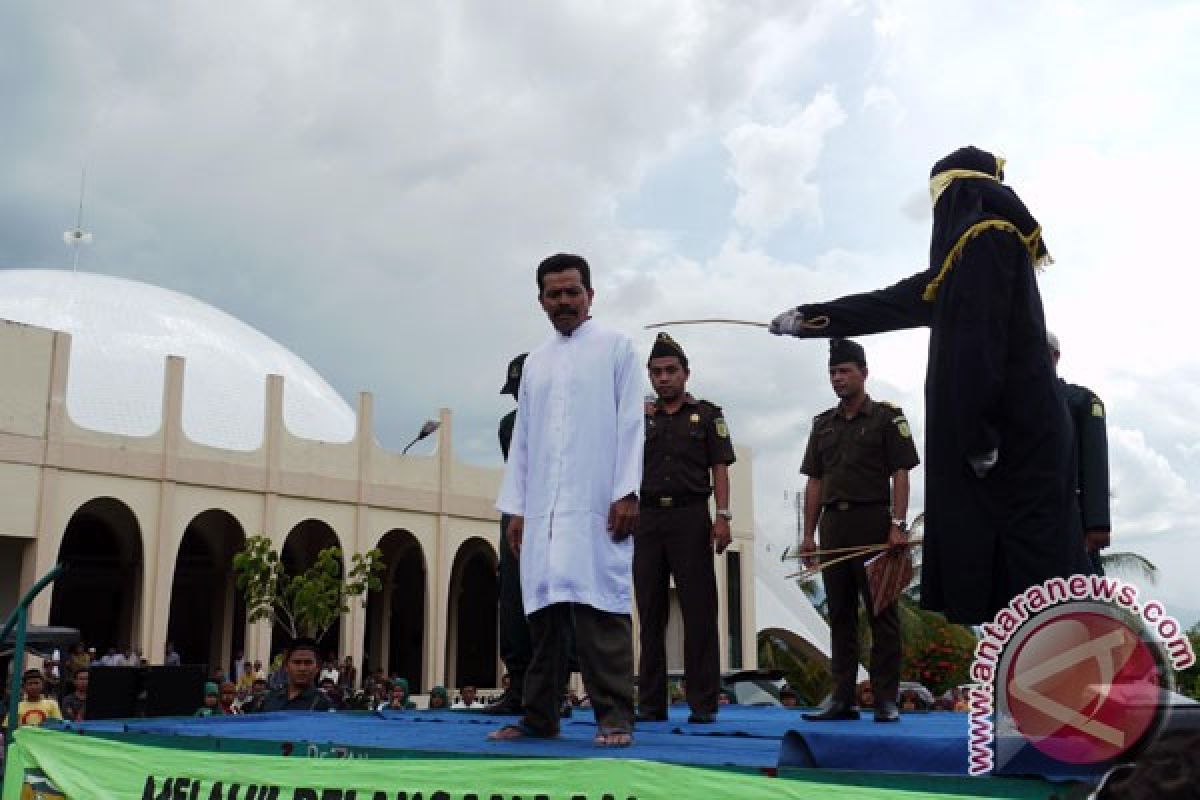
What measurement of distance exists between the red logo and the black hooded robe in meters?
0.32

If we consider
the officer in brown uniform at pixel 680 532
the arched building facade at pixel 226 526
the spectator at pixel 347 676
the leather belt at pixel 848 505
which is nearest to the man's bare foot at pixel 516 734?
the officer in brown uniform at pixel 680 532

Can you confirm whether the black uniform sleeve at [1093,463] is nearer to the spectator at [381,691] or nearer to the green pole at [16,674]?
the green pole at [16,674]

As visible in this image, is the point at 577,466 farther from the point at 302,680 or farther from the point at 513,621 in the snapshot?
the point at 302,680

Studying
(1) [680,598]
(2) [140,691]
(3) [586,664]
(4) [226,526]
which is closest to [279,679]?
(2) [140,691]

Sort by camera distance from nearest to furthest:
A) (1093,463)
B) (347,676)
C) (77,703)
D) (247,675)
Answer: (1093,463), (77,703), (247,675), (347,676)

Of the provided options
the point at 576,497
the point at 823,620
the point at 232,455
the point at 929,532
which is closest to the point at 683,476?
the point at 576,497

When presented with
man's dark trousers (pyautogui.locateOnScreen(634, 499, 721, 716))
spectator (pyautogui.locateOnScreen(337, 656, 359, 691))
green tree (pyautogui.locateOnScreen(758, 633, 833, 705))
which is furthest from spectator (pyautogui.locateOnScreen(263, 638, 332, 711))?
green tree (pyautogui.locateOnScreen(758, 633, 833, 705))

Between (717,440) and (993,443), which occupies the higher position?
(717,440)

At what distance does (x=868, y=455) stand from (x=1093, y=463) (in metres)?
1.13

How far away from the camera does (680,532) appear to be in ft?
19.2

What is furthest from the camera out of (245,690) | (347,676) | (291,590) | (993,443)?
(291,590)

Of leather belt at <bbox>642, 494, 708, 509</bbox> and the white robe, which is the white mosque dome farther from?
the white robe

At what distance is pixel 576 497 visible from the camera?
173 inches

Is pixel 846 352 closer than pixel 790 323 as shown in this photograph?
No
